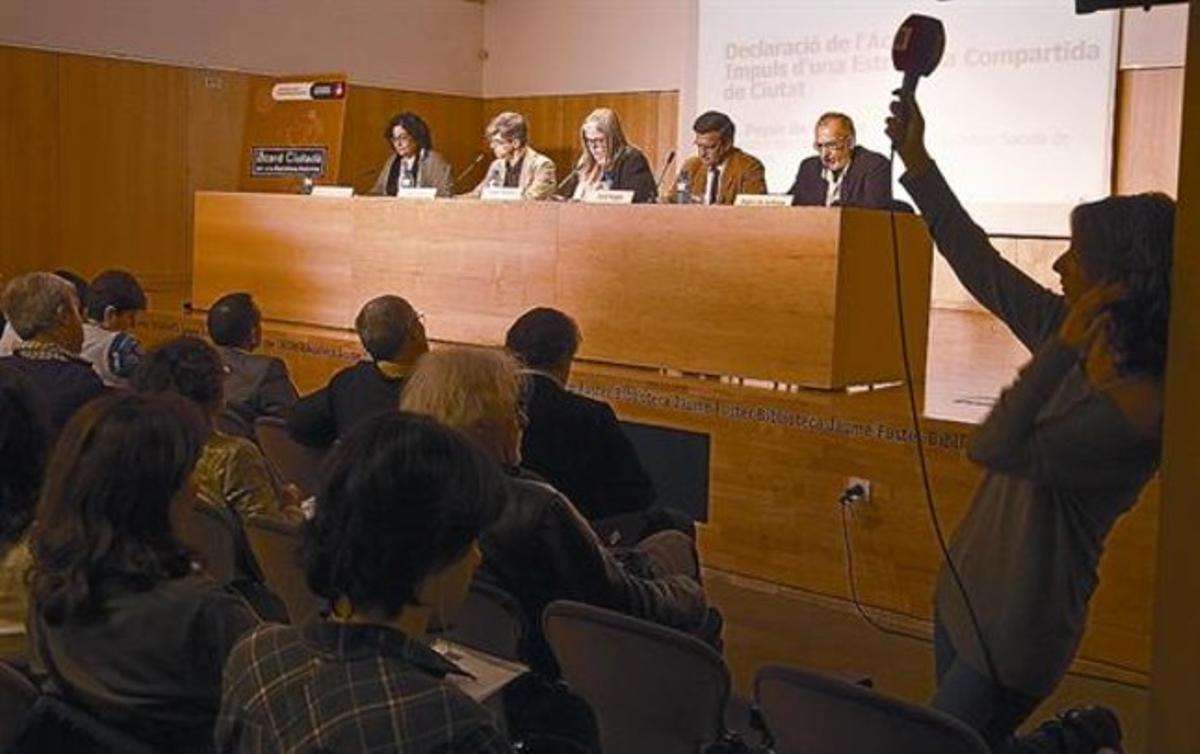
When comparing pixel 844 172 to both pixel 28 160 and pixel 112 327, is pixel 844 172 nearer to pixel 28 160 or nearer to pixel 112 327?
pixel 112 327

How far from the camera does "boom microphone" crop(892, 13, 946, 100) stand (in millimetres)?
2246

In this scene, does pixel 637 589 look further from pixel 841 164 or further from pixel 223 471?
pixel 841 164

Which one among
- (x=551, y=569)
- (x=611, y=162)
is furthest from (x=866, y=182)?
(x=551, y=569)

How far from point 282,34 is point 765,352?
19.5ft

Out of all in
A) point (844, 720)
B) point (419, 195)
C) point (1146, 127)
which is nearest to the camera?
point (844, 720)

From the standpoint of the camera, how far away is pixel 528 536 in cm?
247

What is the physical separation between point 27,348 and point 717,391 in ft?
7.19

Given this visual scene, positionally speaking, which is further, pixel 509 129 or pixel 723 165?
Result: pixel 509 129

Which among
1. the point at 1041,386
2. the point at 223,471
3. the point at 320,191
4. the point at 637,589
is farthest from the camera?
the point at 320,191

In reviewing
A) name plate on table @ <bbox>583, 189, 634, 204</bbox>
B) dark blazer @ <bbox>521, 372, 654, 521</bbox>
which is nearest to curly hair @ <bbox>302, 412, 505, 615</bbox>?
dark blazer @ <bbox>521, 372, 654, 521</bbox>

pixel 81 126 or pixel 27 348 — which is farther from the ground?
pixel 81 126

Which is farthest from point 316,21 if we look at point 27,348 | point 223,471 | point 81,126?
point 223,471

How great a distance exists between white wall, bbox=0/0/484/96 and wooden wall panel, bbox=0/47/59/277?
0.54 feet

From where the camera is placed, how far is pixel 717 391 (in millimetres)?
4785
